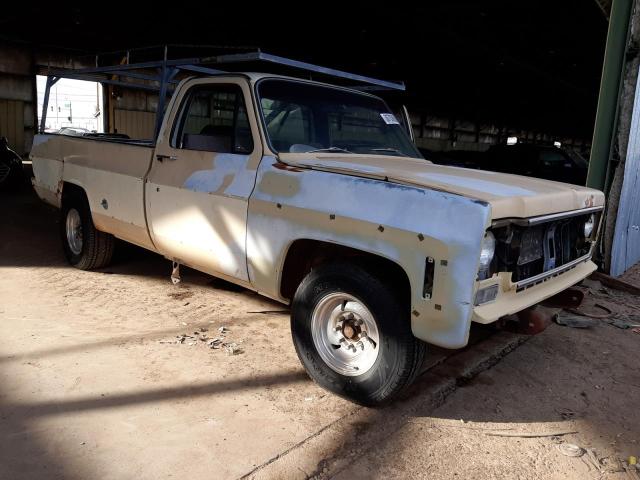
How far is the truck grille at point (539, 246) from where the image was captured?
2652mm

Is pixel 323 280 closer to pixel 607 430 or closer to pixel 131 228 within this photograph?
pixel 607 430

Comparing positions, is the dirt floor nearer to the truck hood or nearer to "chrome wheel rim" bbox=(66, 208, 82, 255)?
"chrome wheel rim" bbox=(66, 208, 82, 255)

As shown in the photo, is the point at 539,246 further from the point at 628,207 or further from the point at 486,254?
the point at 628,207

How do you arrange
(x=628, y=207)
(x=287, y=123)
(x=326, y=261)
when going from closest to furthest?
(x=326, y=261) < (x=287, y=123) < (x=628, y=207)

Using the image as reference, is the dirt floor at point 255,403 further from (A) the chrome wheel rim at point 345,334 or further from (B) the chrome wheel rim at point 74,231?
(B) the chrome wheel rim at point 74,231

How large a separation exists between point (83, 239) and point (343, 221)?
355 centimetres

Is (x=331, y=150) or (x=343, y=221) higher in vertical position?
(x=331, y=150)

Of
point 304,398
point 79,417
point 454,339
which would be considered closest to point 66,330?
point 79,417

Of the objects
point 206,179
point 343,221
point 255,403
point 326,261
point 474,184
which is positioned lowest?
point 255,403

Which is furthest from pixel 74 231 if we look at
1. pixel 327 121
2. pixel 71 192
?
pixel 327 121

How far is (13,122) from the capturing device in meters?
16.1

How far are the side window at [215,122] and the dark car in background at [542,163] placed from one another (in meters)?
10.4

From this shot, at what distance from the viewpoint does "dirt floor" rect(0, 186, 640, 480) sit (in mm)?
2488

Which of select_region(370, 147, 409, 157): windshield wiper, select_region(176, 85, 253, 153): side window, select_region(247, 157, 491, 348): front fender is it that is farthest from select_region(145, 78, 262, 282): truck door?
select_region(370, 147, 409, 157): windshield wiper
